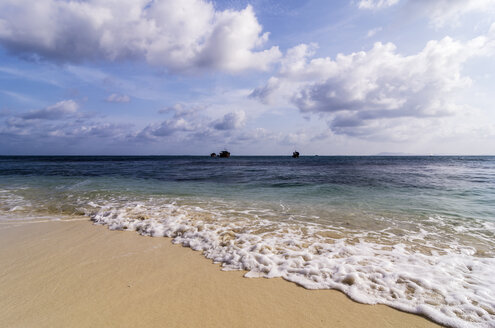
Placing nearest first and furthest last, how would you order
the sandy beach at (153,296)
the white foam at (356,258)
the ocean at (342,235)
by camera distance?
1. the sandy beach at (153,296)
2. the white foam at (356,258)
3. the ocean at (342,235)

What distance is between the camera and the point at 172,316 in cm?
293

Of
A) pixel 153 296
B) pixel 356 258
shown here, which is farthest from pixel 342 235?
pixel 153 296

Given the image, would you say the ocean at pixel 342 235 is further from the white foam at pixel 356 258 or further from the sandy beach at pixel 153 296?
the sandy beach at pixel 153 296

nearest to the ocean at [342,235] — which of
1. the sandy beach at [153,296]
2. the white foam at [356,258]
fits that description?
the white foam at [356,258]

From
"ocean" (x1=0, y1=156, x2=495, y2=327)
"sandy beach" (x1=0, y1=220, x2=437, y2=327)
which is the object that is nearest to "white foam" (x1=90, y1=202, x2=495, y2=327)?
"ocean" (x1=0, y1=156, x2=495, y2=327)

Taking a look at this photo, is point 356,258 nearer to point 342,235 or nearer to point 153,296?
point 342,235

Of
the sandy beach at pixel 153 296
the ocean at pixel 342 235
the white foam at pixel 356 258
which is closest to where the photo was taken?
the sandy beach at pixel 153 296

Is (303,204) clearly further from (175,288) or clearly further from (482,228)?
(175,288)

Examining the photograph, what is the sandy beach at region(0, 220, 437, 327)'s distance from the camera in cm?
287

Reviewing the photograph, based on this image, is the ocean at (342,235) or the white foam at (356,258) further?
the ocean at (342,235)

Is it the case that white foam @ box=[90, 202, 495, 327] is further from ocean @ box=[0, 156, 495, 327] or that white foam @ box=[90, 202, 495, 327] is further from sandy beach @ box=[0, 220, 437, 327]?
sandy beach @ box=[0, 220, 437, 327]

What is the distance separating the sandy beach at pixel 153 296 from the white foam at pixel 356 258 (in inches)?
11.9

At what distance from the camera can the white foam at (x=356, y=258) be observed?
3.31 m

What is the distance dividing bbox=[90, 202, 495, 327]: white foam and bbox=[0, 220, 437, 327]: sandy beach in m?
0.30
